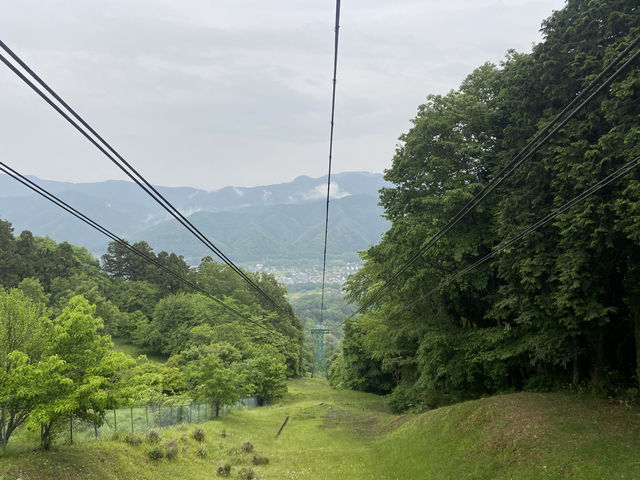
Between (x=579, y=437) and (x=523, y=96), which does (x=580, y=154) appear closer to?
(x=523, y=96)

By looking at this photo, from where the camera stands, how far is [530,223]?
1587 cm

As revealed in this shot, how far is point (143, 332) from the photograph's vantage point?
66.8m

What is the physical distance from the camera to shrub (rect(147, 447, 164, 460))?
16.7m

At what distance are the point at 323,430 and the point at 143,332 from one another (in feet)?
159

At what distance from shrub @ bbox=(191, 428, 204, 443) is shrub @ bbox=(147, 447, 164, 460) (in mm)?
3795

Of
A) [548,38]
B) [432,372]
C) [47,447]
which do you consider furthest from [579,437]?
[47,447]

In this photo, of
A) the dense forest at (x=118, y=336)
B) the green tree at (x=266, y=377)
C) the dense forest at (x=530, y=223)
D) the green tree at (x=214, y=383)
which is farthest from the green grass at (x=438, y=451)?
the green tree at (x=266, y=377)

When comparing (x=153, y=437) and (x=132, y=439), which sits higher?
(x=132, y=439)

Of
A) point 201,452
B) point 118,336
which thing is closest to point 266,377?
point 201,452

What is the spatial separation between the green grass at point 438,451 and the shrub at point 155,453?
9.1 inches

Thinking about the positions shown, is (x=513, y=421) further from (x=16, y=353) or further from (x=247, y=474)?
(x=16, y=353)

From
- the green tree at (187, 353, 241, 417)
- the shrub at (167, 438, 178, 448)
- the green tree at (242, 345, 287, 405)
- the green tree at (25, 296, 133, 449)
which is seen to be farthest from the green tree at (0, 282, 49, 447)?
the green tree at (242, 345, 287, 405)

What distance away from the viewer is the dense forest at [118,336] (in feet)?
44.6

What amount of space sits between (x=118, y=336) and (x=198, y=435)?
5671cm
